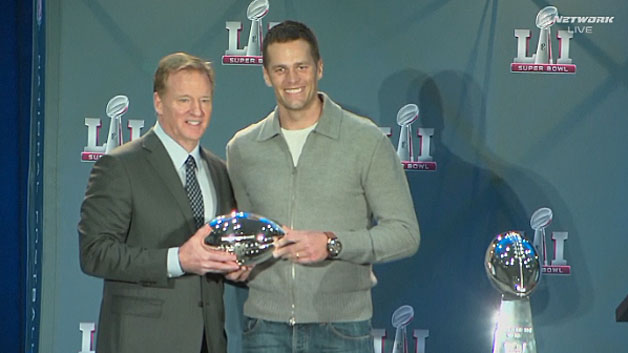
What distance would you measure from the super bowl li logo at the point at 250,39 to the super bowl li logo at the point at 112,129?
1.86 feet

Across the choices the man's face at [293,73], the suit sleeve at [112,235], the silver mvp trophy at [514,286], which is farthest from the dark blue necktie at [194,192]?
the silver mvp trophy at [514,286]

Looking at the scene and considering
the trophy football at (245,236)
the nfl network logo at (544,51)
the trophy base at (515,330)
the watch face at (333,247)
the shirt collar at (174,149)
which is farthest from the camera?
the nfl network logo at (544,51)

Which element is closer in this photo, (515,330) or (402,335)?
(515,330)

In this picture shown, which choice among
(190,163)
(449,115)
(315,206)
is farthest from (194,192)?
(449,115)

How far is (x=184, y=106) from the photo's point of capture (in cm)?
335

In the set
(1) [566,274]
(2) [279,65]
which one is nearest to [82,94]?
(2) [279,65]

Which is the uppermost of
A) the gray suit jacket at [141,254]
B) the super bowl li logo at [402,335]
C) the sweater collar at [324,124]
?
the sweater collar at [324,124]

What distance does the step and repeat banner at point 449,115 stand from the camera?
4.92m

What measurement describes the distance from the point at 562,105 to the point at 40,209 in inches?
109

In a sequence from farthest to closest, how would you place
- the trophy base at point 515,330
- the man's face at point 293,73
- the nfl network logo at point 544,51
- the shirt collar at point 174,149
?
the nfl network logo at point 544,51 < the man's face at point 293,73 < the shirt collar at point 174,149 < the trophy base at point 515,330

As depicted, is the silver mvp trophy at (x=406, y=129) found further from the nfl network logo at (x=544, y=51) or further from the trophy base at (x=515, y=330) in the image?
the trophy base at (x=515, y=330)

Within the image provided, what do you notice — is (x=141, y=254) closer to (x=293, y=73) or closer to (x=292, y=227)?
(x=292, y=227)

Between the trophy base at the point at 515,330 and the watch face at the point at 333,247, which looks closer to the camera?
the trophy base at the point at 515,330

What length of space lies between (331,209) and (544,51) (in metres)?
2.04
